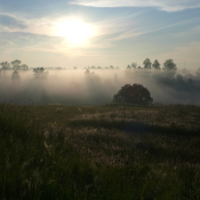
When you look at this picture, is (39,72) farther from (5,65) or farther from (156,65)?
(156,65)

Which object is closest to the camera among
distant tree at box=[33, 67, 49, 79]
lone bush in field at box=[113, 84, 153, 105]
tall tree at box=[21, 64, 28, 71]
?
lone bush in field at box=[113, 84, 153, 105]

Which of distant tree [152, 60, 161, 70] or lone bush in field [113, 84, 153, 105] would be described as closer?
lone bush in field [113, 84, 153, 105]

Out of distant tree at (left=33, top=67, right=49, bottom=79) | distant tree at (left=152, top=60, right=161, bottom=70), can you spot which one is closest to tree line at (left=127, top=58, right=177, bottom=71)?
distant tree at (left=152, top=60, right=161, bottom=70)

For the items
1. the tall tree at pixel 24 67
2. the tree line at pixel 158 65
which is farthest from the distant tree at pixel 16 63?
the tree line at pixel 158 65

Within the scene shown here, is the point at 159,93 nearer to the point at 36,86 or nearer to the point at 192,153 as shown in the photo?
the point at 36,86

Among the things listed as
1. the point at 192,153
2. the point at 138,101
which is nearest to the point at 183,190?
the point at 192,153

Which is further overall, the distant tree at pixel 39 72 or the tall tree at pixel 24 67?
the tall tree at pixel 24 67

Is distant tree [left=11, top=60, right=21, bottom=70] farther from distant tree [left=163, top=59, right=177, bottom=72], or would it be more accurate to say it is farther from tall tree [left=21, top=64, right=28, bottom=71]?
distant tree [left=163, top=59, right=177, bottom=72]

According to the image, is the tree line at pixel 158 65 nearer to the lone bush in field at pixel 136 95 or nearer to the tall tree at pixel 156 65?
the tall tree at pixel 156 65

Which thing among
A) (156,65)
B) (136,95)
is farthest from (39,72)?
(136,95)

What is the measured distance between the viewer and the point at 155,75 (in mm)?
171375

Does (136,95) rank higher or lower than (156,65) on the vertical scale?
lower

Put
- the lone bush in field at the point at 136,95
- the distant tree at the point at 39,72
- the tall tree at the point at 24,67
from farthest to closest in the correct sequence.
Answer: the tall tree at the point at 24,67 → the distant tree at the point at 39,72 → the lone bush in field at the point at 136,95

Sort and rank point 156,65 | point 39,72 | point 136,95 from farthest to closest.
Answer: point 156,65, point 39,72, point 136,95
